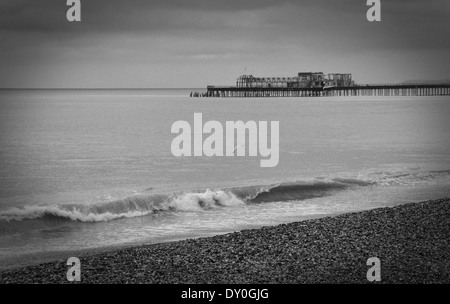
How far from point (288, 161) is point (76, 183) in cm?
925

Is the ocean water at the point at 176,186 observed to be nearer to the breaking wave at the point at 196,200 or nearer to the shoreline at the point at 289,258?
the breaking wave at the point at 196,200

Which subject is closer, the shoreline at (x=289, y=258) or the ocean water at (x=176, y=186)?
the shoreline at (x=289, y=258)

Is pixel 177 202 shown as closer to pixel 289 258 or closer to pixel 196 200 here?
pixel 196 200

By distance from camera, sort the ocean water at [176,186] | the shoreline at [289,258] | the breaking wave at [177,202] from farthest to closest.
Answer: the breaking wave at [177,202] < the ocean water at [176,186] < the shoreline at [289,258]

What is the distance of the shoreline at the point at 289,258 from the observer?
22.8 ft

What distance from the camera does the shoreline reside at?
274 inches

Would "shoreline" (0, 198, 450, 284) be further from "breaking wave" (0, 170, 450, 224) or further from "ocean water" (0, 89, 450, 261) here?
"breaking wave" (0, 170, 450, 224)

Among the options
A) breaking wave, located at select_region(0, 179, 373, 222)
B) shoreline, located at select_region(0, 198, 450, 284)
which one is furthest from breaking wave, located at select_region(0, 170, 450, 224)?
shoreline, located at select_region(0, 198, 450, 284)

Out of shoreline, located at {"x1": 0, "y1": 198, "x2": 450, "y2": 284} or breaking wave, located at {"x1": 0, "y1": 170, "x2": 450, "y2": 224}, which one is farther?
breaking wave, located at {"x1": 0, "y1": 170, "x2": 450, "y2": 224}

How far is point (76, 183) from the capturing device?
1864cm

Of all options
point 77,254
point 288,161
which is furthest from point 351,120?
point 77,254

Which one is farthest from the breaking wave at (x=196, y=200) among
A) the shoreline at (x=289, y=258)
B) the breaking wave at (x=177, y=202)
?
the shoreline at (x=289, y=258)

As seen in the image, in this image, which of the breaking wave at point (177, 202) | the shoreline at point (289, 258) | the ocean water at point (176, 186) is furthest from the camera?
the breaking wave at point (177, 202)

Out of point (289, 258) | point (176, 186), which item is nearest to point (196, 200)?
point (176, 186)
